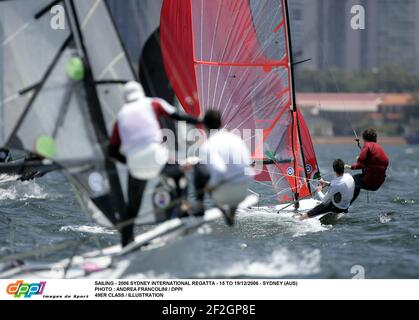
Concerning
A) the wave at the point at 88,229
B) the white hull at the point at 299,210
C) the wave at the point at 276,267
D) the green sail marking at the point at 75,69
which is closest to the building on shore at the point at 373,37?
the white hull at the point at 299,210

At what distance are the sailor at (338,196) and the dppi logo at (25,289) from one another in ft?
17.4

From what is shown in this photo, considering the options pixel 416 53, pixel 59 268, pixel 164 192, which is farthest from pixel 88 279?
pixel 416 53

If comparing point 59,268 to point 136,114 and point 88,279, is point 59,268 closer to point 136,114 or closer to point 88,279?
point 88,279

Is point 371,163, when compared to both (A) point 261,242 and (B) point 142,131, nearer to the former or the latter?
(A) point 261,242

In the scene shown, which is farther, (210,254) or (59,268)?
(210,254)

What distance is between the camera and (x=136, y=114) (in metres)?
7.99

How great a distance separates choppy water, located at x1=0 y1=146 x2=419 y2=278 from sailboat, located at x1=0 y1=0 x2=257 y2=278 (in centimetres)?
74

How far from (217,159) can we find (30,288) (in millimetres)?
1875

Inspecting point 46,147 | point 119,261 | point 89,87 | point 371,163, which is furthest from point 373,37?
point 119,261

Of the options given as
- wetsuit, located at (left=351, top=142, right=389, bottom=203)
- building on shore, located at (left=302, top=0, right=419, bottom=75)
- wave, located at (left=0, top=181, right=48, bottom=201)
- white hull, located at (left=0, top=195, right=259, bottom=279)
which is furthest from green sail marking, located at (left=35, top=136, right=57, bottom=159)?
building on shore, located at (left=302, top=0, right=419, bottom=75)

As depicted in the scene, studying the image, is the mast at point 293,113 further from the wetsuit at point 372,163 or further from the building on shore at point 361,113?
the building on shore at point 361,113

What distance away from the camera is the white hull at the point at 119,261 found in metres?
8.02

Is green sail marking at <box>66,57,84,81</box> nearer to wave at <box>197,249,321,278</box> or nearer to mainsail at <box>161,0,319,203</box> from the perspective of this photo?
wave at <box>197,249,321,278</box>

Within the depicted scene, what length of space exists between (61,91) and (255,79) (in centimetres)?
531
